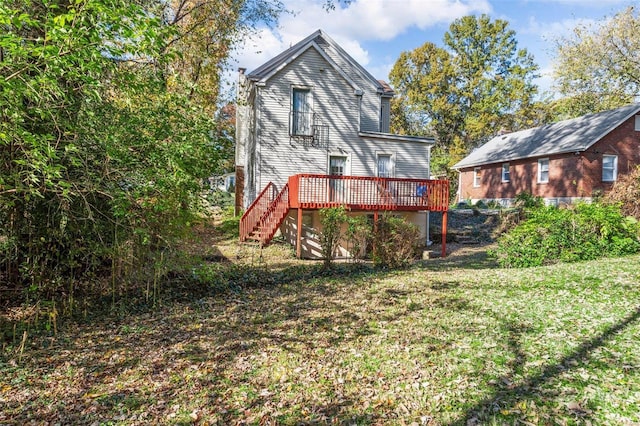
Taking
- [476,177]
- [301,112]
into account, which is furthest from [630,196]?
[476,177]

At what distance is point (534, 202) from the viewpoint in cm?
1953

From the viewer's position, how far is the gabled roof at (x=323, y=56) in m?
15.0

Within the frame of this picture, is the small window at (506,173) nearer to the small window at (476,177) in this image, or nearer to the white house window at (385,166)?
the small window at (476,177)

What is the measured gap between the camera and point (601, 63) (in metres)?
26.3

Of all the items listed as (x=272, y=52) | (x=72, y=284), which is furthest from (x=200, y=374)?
(x=272, y=52)

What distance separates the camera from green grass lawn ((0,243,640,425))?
3508mm

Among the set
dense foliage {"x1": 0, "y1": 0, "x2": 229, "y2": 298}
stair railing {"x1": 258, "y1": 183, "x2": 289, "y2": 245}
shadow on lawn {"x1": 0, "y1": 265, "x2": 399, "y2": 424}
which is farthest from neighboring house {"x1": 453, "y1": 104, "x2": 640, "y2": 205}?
dense foliage {"x1": 0, "y1": 0, "x2": 229, "y2": 298}

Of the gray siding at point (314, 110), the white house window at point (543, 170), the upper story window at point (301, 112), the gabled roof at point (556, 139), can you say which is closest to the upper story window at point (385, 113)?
the gray siding at point (314, 110)

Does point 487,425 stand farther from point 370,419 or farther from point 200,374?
point 200,374

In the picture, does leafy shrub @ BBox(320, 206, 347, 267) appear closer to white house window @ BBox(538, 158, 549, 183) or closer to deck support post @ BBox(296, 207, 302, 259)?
deck support post @ BBox(296, 207, 302, 259)

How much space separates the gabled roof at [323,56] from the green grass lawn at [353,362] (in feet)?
34.7

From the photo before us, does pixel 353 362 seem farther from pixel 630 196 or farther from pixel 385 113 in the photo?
pixel 385 113

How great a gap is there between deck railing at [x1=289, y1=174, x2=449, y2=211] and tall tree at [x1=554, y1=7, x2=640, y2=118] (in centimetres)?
2079

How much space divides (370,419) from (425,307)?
10.4ft
